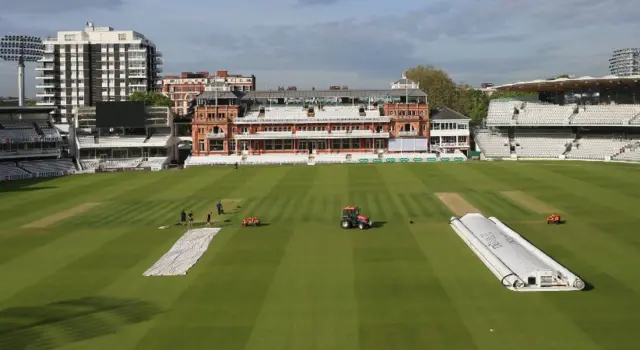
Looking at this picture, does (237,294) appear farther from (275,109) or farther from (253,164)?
(275,109)

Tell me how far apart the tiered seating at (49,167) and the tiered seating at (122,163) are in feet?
15.3

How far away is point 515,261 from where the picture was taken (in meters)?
31.0

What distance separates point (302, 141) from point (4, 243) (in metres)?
59.4

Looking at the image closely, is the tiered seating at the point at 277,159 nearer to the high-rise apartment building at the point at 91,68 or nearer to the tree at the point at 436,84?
the tree at the point at 436,84

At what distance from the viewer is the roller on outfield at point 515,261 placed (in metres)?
28.6

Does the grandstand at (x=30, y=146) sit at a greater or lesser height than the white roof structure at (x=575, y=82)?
lesser

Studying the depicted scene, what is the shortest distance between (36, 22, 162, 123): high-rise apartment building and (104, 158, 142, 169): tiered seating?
58874 mm

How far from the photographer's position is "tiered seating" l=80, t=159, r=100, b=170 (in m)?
88.4

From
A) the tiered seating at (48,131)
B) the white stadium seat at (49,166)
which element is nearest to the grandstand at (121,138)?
the white stadium seat at (49,166)

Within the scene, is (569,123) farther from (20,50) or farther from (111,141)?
(20,50)

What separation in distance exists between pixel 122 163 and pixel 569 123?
64881 mm

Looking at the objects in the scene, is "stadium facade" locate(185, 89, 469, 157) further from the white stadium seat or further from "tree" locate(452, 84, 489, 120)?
"tree" locate(452, 84, 489, 120)

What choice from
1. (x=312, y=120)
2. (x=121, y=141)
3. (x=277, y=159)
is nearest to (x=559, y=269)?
(x=277, y=159)

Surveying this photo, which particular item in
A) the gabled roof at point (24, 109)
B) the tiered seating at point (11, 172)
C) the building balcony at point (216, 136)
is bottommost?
the tiered seating at point (11, 172)
